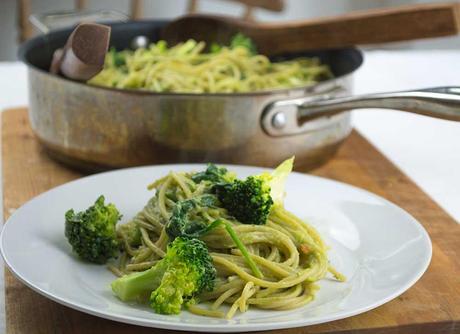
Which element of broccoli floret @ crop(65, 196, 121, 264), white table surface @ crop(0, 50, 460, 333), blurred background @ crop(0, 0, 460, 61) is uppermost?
broccoli floret @ crop(65, 196, 121, 264)

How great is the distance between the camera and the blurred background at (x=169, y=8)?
19.6 feet

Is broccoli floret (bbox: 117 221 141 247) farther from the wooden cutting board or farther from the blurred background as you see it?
the blurred background

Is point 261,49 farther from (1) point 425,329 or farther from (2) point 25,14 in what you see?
(2) point 25,14

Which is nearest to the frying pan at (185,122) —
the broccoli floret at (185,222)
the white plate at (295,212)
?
the white plate at (295,212)

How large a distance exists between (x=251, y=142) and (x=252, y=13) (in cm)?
255

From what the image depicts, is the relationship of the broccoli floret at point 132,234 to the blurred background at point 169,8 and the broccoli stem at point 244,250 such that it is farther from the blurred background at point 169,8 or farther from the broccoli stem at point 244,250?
the blurred background at point 169,8

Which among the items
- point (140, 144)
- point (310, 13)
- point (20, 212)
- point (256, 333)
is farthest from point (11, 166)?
point (310, 13)

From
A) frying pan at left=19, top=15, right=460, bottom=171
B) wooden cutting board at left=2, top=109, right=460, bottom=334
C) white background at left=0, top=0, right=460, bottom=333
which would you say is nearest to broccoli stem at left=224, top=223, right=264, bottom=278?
wooden cutting board at left=2, top=109, right=460, bottom=334

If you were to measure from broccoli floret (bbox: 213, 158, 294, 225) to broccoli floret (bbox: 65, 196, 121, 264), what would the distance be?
234 mm

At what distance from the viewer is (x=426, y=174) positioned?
8.55ft

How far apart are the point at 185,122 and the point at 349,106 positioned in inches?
16.5

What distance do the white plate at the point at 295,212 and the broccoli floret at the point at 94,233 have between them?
0.09 feet

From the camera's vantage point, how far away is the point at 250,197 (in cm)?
168

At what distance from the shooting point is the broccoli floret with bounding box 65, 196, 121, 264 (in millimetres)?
1684
